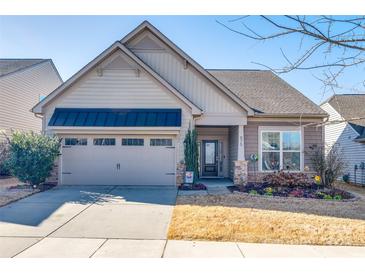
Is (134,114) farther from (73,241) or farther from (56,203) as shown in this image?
(73,241)

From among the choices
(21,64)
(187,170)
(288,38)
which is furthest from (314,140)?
(21,64)

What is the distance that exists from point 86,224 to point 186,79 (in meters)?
8.60

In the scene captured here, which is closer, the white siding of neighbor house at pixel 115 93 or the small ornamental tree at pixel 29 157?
the small ornamental tree at pixel 29 157

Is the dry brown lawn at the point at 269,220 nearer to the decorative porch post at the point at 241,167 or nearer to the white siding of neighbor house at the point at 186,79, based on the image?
the decorative porch post at the point at 241,167

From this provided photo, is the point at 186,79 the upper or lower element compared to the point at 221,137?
upper

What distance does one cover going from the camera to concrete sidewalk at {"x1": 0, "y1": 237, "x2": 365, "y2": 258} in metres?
5.06

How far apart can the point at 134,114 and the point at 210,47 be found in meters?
6.37

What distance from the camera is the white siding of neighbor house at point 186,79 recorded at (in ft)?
44.0

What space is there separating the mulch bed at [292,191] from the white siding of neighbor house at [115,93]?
161 inches

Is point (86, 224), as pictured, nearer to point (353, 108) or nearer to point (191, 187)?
point (191, 187)

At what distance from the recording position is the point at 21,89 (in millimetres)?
19047

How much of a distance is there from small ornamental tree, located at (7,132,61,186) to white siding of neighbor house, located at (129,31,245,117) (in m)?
5.88

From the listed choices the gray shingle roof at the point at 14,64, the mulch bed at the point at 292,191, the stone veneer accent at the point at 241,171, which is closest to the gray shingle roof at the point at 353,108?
the mulch bed at the point at 292,191

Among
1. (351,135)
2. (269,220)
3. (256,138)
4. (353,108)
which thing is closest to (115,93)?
(256,138)
